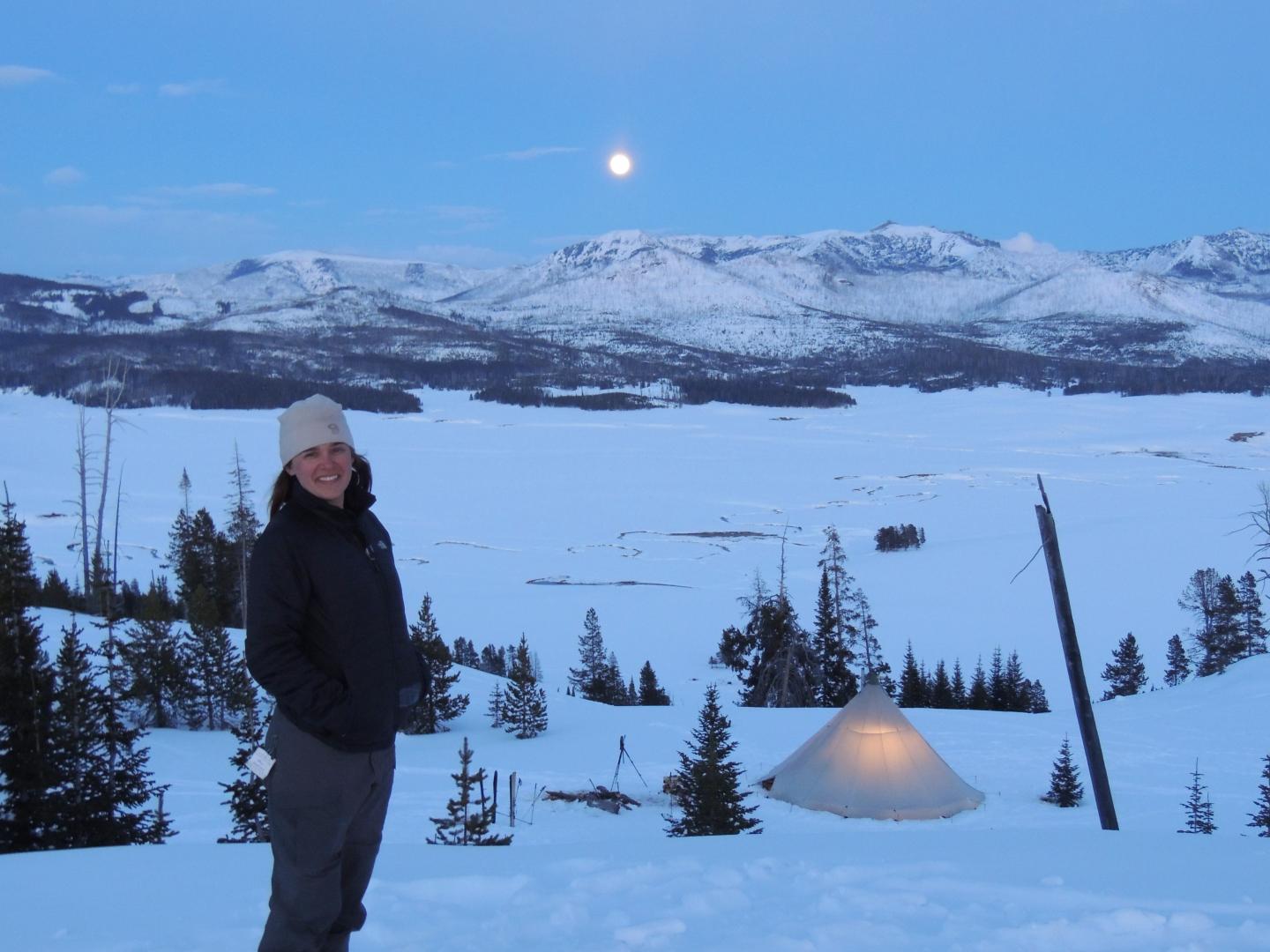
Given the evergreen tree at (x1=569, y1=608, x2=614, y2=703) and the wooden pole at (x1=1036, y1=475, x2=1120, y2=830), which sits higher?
the wooden pole at (x1=1036, y1=475, x2=1120, y2=830)

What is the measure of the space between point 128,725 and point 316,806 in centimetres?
1933

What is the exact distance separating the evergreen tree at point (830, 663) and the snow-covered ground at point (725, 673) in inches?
144

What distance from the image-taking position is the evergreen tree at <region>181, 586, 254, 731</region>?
19.5 meters

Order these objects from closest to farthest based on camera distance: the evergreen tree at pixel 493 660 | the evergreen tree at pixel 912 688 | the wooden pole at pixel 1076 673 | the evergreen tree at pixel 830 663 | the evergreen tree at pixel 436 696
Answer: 1. the wooden pole at pixel 1076 673
2. the evergreen tree at pixel 436 696
3. the evergreen tree at pixel 912 688
4. the evergreen tree at pixel 830 663
5. the evergreen tree at pixel 493 660

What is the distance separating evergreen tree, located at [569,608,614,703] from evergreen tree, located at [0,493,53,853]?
59.2ft

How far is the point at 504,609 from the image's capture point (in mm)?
39094

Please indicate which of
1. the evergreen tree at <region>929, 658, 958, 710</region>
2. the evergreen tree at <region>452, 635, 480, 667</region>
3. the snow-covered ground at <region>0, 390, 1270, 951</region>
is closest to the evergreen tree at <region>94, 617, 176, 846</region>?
the snow-covered ground at <region>0, 390, 1270, 951</region>

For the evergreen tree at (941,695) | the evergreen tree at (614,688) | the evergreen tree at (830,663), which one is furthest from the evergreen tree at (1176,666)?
the evergreen tree at (614,688)

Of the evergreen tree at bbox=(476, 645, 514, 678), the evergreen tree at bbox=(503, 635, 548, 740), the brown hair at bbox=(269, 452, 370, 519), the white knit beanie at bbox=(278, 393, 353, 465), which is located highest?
the white knit beanie at bbox=(278, 393, 353, 465)

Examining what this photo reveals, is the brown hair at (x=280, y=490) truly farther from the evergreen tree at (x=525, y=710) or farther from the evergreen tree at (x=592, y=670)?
the evergreen tree at (x=592, y=670)

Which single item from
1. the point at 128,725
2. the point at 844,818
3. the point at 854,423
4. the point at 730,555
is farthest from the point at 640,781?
the point at 854,423

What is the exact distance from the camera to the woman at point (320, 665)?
2984 millimetres

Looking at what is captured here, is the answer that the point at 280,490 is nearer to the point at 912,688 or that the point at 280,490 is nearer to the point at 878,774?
the point at 878,774

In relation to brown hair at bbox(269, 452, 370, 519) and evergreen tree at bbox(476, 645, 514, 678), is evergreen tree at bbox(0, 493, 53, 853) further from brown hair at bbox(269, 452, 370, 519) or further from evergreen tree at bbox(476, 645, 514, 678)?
evergreen tree at bbox(476, 645, 514, 678)
